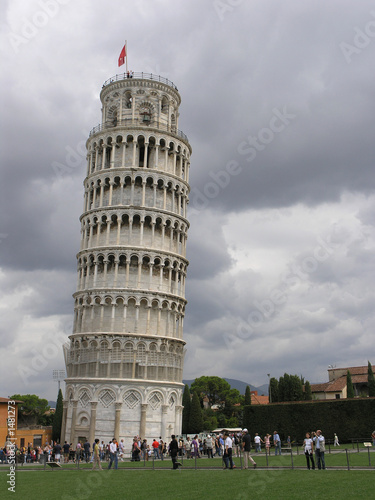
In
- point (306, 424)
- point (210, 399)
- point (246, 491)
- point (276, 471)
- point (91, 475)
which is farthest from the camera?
point (210, 399)

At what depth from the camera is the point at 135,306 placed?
50750 millimetres

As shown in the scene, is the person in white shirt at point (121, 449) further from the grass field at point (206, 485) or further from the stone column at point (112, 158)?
the stone column at point (112, 158)

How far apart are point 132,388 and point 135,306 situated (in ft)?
Result: 25.7

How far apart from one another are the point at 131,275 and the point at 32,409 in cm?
5551

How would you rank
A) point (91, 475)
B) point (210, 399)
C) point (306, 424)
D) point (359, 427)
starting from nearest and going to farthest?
point (91, 475)
point (359, 427)
point (306, 424)
point (210, 399)

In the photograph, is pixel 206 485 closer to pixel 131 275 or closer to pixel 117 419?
pixel 117 419

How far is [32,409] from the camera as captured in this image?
94750mm

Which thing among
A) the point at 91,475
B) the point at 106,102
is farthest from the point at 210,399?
the point at 91,475

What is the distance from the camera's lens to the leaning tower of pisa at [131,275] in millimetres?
48625

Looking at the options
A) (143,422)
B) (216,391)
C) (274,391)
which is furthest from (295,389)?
(143,422)

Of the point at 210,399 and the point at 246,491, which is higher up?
the point at 210,399

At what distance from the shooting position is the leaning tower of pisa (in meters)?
48.6

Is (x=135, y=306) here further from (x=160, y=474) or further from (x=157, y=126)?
(x=160, y=474)

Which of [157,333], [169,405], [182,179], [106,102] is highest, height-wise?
[106,102]
